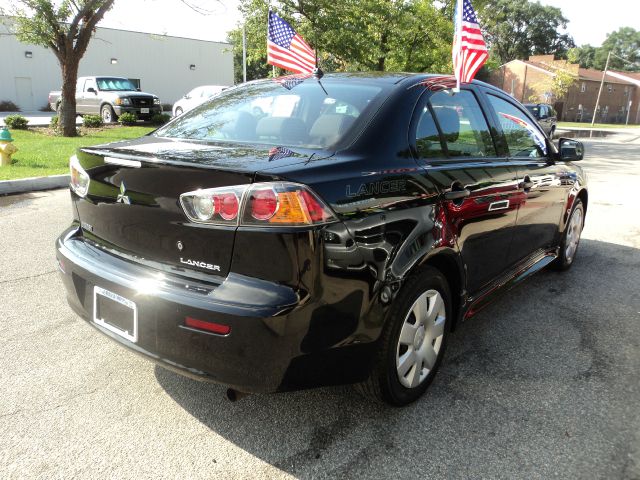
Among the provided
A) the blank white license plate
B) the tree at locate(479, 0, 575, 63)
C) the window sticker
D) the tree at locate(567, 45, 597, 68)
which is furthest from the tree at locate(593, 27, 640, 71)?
the blank white license plate

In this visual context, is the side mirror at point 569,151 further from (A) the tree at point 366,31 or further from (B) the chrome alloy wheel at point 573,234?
(A) the tree at point 366,31

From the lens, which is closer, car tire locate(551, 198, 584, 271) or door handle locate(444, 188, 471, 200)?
door handle locate(444, 188, 471, 200)

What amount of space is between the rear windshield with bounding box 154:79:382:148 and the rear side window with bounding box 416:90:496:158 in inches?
12.7

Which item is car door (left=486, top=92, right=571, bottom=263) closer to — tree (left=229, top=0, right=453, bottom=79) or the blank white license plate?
the blank white license plate

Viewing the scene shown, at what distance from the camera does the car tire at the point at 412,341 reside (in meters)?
2.32

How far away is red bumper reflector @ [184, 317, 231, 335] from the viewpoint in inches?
78.1

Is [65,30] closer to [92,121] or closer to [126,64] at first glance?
[92,121]

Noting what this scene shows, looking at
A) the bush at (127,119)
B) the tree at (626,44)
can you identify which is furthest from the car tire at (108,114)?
the tree at (626,44)

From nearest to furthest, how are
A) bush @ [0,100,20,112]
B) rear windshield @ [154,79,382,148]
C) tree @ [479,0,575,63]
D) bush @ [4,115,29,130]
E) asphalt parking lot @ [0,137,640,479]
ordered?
asphalt parking lot @ [0,137,640,479], rear windshield @ [154,79,382,148], bush @ [4,115,29,130], bush @ [0,100,20,112], tree @ [479,0,575,63]

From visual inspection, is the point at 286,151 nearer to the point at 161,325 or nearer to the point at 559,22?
the point at 161,325

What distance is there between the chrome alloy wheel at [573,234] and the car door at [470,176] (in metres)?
1.62

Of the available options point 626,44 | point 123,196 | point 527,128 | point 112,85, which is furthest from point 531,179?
point 626,44

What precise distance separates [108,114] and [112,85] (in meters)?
1.60

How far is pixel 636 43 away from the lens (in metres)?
110
